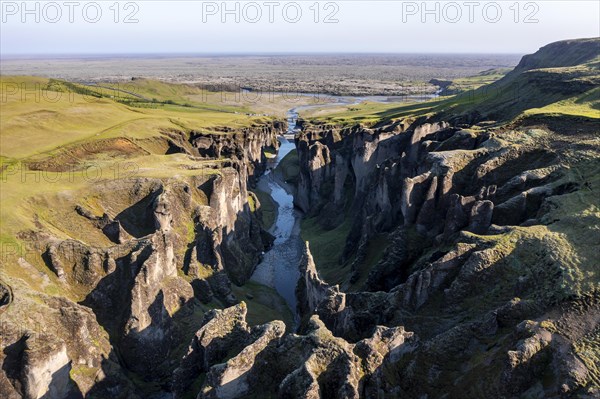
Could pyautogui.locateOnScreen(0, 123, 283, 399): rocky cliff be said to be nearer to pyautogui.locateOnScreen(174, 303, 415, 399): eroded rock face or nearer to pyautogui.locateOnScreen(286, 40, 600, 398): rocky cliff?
pyautogui.locateOnScreen(174, 303, 415, 399): eroded rock face

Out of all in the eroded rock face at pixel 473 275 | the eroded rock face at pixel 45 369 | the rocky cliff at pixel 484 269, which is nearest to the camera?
the eroded rock face at pixel 473 275

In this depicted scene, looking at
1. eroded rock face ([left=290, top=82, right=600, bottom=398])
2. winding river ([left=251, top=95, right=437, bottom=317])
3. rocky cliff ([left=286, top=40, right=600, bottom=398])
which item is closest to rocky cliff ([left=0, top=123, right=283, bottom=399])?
winding river ([left=251, top=95, right=437, bottom=317])

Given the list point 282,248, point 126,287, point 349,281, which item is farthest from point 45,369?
point 282,248

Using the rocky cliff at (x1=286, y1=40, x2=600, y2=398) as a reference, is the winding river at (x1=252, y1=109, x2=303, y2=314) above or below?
below

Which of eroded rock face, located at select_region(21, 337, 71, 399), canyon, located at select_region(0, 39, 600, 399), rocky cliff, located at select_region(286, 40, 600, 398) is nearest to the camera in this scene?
rocky cliff, located at select_region(286, 40, 600, 398)

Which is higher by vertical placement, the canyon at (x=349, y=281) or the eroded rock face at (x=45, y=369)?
the canyon at (x=349, y=281)

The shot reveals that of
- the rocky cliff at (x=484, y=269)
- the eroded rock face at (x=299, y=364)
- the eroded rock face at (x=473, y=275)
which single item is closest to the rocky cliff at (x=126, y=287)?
the eroded rock face at (x=299, y=364)

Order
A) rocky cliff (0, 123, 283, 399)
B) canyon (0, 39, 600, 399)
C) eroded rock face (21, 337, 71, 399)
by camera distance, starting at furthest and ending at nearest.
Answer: rocky cliff (0, 123, 283, 399) < eroded rock face (21, 337, 71, 399) < canyon (0, 39, 600, 399)

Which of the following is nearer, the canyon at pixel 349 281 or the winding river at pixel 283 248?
the canyon at pixel 349 281

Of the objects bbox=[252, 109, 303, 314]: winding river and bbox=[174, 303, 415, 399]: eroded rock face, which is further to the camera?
bbox=[252, 109, 303, 314]: winding river

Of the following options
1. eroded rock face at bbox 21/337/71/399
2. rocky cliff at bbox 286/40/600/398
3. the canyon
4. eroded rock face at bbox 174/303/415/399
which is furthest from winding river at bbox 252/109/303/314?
eroded rock face at bbox 21/337/71/399

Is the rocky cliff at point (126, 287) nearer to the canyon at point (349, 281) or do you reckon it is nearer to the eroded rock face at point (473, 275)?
the canyon at point (349, 281)
